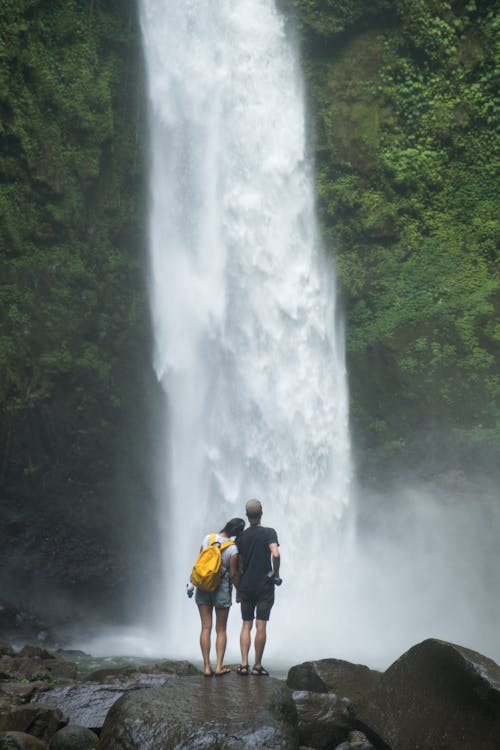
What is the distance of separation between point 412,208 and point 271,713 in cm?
1443

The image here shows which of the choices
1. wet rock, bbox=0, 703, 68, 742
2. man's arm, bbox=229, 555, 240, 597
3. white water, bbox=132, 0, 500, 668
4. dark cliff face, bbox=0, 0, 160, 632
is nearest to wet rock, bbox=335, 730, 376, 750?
man's arm, bbox=229, 555, 240, 597

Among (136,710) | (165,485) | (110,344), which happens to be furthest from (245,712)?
(110,344)

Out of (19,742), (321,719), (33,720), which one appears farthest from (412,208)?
(19,742)

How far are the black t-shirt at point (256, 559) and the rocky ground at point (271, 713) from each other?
739 millimetres

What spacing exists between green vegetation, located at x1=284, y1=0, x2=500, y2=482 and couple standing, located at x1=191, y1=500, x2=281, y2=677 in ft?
34.0

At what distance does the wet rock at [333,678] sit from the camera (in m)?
7.12

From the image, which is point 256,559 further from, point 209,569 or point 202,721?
point 202,721

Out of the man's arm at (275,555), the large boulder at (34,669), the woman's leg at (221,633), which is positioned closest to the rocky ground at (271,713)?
the woman's leg at (221,633)

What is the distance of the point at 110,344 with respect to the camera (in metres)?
16.6

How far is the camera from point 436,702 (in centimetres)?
570

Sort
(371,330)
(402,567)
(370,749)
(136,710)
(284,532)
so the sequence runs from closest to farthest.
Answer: (136,710) < (370,749) < (284,532) < (402,567) < (371,330)

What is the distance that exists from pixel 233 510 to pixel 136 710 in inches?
382

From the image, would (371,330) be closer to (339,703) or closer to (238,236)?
(238,236)

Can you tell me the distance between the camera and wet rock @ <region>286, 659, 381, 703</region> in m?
7.12
